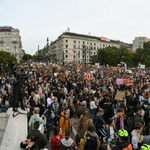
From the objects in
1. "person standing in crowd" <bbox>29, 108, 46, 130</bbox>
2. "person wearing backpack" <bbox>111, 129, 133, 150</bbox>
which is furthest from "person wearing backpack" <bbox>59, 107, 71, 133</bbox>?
"person wearing backpack" <bbox>111, 129, 133, 150</bbox>

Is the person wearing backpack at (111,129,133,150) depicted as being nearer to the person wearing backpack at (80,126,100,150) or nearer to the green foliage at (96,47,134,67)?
the person wearing backpack at (80,126,100,150)

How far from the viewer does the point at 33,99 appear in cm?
683

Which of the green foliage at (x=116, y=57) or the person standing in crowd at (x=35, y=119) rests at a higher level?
the green foliage at (x=116, y=57)

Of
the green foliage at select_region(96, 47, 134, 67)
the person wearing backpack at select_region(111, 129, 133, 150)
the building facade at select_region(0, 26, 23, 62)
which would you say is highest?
the building facade at select_region(0, 26, 23, 62)

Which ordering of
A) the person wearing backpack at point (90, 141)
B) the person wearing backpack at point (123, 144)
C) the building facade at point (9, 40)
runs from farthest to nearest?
1. the building facade at point (9, 40)
2. the person wearing backpack at point (90, 141)
3. the person wearing backpack at point (123, 144)

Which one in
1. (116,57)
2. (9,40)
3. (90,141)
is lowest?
(90,141)

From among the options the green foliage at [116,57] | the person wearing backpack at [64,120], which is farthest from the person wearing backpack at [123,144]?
the green foliage at [116,57]

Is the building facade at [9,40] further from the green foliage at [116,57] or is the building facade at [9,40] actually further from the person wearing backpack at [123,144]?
the person wearing backpack at [123,144]

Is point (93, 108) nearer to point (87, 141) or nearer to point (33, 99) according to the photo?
point (33, 99)

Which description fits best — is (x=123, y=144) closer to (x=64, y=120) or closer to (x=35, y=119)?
(x=64, y=120)

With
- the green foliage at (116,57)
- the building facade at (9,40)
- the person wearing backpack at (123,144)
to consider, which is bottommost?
the person wearing backpack at (123,144)

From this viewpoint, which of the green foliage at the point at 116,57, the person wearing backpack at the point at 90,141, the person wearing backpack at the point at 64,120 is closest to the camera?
the person wearing backpack at the point at 90,141

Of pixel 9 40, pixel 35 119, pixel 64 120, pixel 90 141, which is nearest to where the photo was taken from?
pixel 90 141

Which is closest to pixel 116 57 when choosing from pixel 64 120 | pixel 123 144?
pixel 64 120
